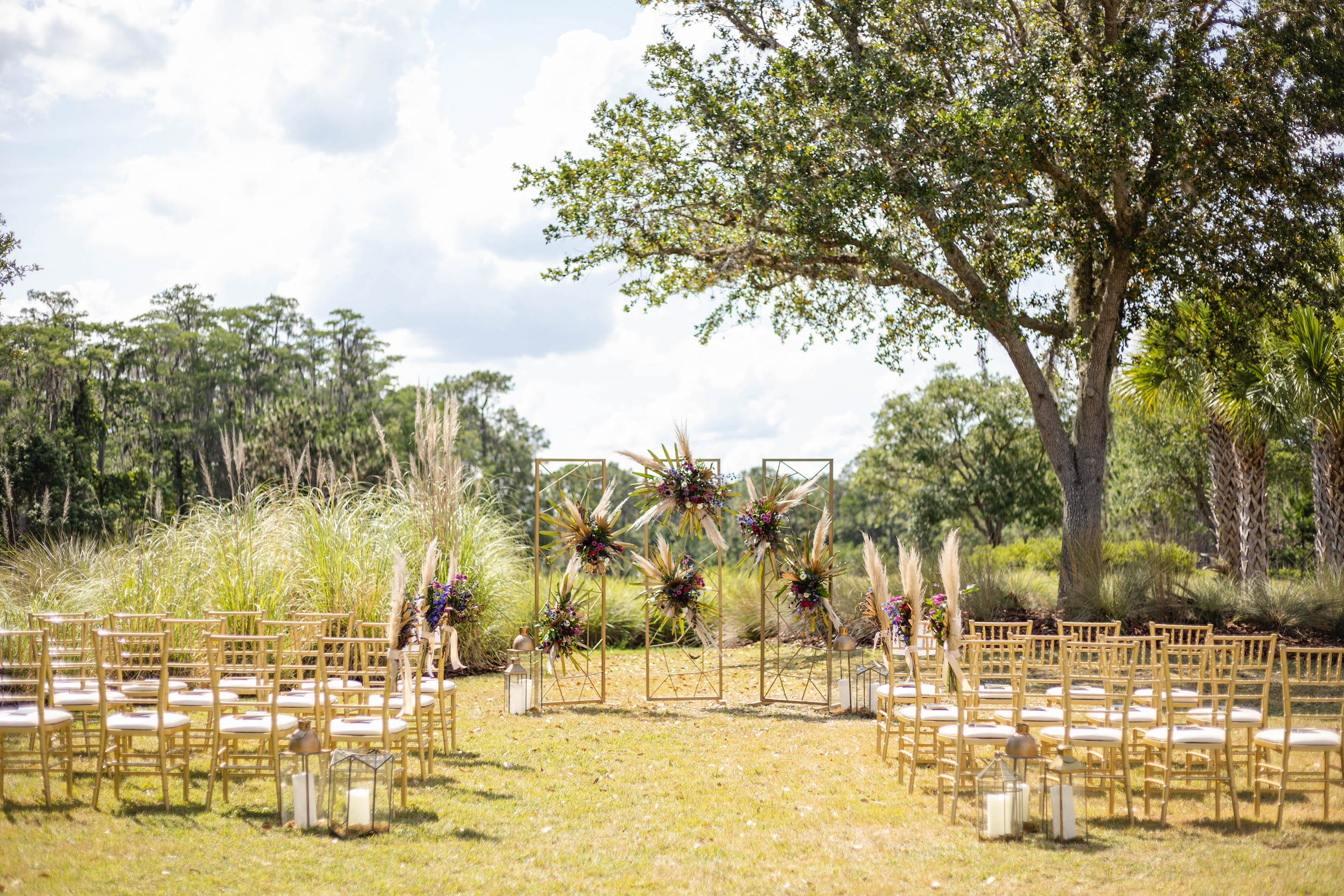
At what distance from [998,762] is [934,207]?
7.94 metres

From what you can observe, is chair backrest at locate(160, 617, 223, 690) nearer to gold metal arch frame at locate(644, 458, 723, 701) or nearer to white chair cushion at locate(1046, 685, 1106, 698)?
gold metal arch frame at locate(644, 458, 723, 701)

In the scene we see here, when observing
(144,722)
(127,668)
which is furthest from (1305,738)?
(127,668)

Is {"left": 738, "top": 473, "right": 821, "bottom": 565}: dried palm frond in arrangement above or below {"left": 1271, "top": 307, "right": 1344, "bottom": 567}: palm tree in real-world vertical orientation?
below

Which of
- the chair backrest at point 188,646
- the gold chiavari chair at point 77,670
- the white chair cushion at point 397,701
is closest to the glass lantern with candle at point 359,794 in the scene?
the white chair cushion at point 397,701

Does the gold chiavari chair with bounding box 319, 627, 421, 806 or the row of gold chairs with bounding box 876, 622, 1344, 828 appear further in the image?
the gold chiavari chair with bounding box 319, 627, 421, 806

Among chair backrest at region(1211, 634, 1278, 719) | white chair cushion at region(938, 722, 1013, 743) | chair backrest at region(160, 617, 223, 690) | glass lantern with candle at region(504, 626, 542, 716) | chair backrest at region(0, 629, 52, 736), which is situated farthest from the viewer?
glass lantern with candle at region(504, 626, 542, 716)

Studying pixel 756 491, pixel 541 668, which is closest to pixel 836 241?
pixel 756 491

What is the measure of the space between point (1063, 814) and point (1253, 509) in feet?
34.8

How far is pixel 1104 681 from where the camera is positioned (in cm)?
541

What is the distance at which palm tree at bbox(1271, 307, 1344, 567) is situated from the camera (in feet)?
39.4

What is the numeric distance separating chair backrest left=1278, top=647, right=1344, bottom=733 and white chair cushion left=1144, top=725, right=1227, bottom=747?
34cm

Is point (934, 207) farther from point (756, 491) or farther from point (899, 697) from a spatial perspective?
point (899, 697)

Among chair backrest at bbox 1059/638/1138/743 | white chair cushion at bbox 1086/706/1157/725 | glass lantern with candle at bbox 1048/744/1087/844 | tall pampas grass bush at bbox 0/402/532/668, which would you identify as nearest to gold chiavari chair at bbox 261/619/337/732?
tall pampas grass bush at bbox 0/402/532/668

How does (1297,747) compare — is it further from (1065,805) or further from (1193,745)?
(1065,805)
